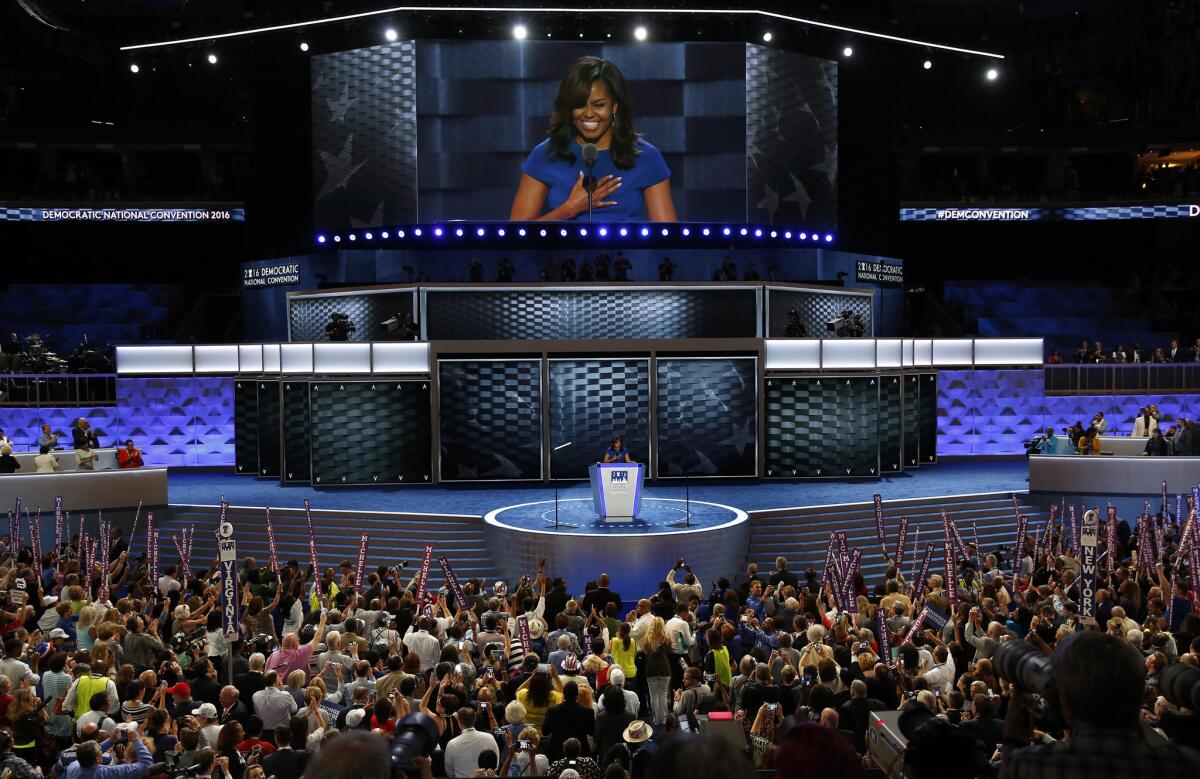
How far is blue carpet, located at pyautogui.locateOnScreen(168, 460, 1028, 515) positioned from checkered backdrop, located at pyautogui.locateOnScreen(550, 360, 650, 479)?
971mm

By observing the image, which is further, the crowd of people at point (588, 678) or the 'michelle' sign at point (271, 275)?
the 'michelle' sign at point (271, 275)

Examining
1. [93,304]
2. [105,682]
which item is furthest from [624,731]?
[93,304]

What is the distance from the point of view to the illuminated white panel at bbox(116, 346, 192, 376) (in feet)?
83.6

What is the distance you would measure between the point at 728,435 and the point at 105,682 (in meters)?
15.9

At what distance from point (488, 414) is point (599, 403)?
2167 mm

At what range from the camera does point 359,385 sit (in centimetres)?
2239

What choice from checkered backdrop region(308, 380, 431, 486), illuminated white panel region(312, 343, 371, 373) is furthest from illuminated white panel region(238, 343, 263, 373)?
checkered backdrop region(308, 380, 431, 486)

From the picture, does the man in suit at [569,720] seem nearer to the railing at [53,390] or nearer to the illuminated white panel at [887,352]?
the illuminated white panel at [887,352]

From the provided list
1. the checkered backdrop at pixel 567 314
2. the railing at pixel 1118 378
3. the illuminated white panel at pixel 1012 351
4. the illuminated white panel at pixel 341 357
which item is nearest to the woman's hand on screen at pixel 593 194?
the checkered backdrop at pixel 567 314

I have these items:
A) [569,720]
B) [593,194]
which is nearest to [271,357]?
[593,194]

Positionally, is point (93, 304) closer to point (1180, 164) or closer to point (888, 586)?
point (888, 586)

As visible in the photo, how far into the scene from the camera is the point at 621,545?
16.0 metres

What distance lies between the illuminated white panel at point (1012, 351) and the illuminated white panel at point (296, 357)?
14676mm

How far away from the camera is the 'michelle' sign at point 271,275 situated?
29.8m
